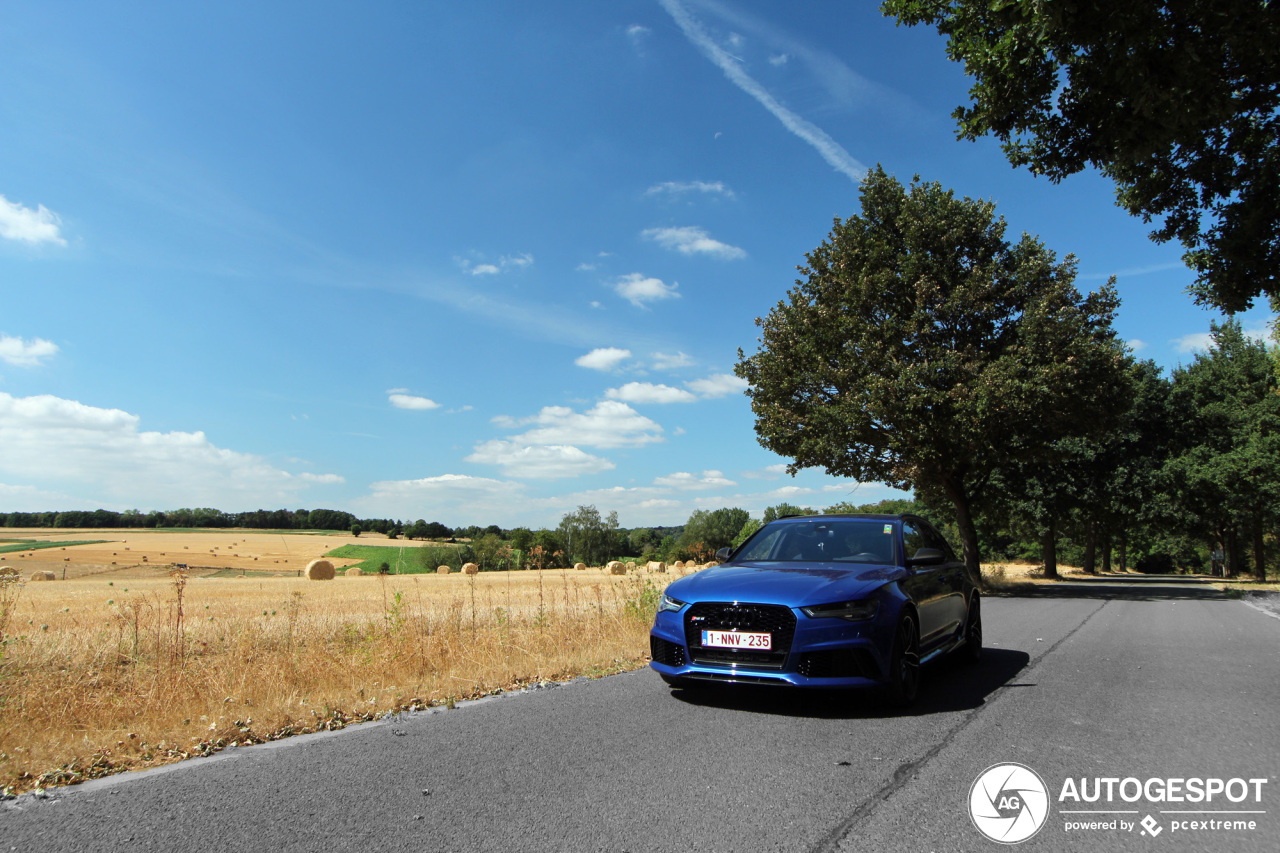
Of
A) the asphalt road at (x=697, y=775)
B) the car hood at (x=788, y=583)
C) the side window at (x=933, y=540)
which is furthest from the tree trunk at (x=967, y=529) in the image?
the car hood at (x=788, y=583)

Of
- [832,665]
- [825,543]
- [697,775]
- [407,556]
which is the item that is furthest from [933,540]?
[407,556]

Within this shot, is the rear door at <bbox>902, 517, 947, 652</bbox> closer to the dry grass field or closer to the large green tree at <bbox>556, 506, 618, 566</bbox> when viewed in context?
the dry grass field

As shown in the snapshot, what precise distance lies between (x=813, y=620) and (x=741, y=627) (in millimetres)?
544

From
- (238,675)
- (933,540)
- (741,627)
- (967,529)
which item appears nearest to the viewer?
(741,627)

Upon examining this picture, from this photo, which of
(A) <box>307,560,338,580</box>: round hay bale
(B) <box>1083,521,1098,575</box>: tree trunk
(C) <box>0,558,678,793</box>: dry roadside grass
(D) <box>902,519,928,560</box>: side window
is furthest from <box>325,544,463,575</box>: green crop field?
(D) <box>902,519,928,560</box>: side window

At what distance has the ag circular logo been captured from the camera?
3328mm

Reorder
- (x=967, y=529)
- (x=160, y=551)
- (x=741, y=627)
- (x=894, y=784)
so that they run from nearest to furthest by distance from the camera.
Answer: (x=894, y=784) → (x=741, y=627) → (x=967, y=529) → (x=160, y=551)

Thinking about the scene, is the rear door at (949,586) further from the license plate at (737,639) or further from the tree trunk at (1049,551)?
the tree trunk at (1049,551)

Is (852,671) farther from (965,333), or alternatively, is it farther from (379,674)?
(965,333)

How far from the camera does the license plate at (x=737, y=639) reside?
5418 mm

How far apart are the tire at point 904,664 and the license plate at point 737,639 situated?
3.16ft

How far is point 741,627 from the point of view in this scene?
5.50 metres

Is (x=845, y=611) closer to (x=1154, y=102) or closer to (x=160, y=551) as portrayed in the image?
(x=1154, y=102)

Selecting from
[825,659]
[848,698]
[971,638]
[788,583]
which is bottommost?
[848,698]
